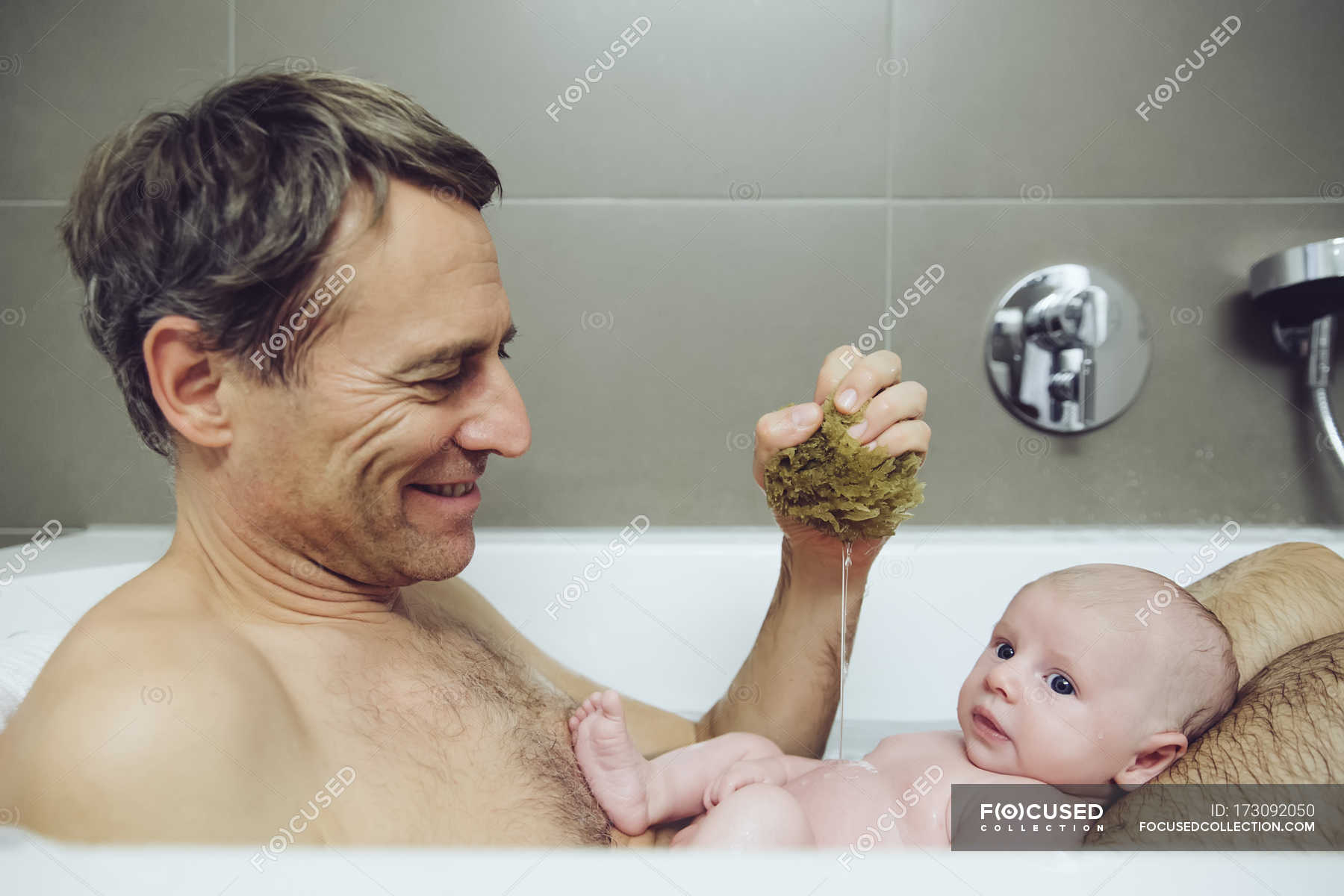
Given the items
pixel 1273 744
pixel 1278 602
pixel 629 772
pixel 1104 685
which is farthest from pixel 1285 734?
pixel 629 772

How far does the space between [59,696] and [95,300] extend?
337 mm

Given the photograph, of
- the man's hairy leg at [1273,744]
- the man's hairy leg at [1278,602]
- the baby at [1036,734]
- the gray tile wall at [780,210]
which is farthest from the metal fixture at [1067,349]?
the man's hairy leg at [1273,744]

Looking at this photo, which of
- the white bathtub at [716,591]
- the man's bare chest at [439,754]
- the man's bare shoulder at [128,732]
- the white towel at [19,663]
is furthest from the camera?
the white bathtub at [716,591]

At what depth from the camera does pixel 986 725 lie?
826 mm

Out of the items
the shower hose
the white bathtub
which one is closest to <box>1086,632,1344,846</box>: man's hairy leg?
the white bathtub

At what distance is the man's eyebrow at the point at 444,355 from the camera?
0.68m

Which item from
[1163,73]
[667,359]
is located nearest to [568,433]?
[667,359]

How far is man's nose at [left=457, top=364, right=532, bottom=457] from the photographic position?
73 cm

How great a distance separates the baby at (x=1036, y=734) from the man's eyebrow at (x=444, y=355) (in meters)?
0.32

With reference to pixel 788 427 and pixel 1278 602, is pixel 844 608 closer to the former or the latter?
pixel 788 427

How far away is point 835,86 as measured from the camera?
136 centimetres

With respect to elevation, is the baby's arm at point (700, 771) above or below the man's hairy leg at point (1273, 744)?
below

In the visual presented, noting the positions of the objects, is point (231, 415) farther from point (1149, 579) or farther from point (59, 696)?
point (1149, 579)

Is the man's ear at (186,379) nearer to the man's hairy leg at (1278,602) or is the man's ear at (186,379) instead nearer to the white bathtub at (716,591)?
the white bathtub at (716,591)
